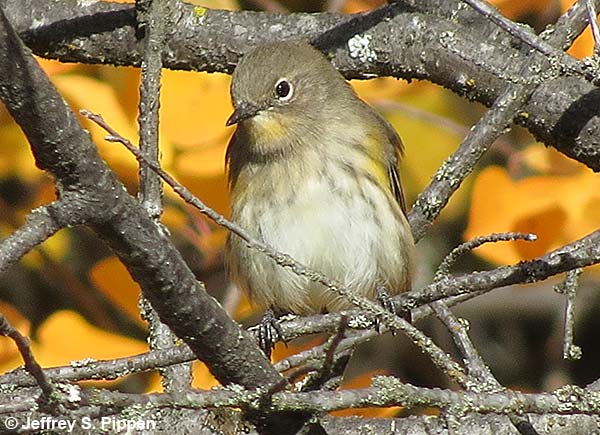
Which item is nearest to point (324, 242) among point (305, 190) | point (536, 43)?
point (305, 190)

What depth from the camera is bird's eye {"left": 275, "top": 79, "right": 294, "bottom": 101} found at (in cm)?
487

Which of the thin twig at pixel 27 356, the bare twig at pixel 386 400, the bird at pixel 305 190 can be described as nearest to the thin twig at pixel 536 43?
the bare twig at pixel 386 400

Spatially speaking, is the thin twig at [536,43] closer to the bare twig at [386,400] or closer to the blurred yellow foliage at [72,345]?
the bare twig at [386,400]

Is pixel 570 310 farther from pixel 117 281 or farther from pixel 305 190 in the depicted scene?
pixel 117 281

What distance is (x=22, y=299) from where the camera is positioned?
6746 mm

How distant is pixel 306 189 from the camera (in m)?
4.59

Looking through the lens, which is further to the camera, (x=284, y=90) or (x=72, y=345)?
(x=284, y=90)

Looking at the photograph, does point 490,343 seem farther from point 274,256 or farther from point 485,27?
point 274,256

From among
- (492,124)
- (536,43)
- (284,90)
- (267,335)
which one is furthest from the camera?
(284,90)

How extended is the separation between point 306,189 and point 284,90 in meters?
0.56

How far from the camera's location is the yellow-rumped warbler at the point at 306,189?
4539mm

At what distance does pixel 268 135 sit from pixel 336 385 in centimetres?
147

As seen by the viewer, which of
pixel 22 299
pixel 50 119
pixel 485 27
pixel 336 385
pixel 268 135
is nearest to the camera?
pixel 50 119

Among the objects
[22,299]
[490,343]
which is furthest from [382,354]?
[22,299]
